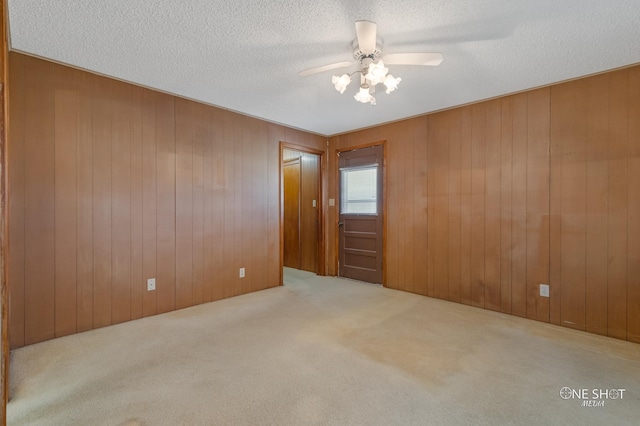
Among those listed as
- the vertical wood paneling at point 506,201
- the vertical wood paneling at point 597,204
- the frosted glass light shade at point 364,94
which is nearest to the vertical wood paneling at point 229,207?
the frosted glass light shade at point 364,94

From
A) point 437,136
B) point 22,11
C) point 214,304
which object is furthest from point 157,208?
point 437,136

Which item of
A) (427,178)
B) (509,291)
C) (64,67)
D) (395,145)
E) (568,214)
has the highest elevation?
(64,67)

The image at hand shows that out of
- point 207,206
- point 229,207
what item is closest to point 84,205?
point 207,206

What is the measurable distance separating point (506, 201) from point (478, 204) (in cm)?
29

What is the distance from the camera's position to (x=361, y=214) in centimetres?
469

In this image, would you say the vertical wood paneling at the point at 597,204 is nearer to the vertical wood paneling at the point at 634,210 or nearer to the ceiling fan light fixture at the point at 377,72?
the vertical wood paneling at the point at 634,210

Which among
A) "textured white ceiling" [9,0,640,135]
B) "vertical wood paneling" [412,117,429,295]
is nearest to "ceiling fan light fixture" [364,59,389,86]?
"textured white ceiling" [9,0,640,135]

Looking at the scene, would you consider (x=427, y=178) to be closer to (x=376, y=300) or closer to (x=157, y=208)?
(x=376, y=300)

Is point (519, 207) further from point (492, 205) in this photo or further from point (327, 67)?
point (327, 67)

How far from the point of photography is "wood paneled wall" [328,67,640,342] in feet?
8.64

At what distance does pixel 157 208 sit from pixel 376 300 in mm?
2794

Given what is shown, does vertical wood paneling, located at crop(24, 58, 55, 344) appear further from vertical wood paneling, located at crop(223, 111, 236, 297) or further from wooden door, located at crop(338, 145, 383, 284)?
wooden door, located at crop(338, 145, 383, 284)

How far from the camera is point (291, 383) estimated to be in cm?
191

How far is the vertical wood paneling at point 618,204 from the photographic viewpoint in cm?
261
